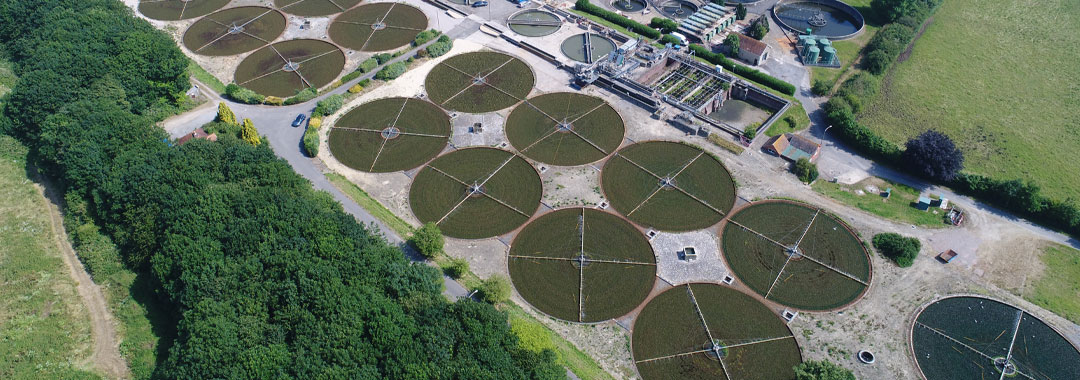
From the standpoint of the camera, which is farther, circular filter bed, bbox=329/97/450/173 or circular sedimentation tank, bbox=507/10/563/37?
circular sedimentation tank, bbox=507/10/563/37

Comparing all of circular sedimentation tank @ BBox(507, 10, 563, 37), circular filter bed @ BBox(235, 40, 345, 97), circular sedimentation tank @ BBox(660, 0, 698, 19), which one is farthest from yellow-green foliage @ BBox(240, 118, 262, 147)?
circular sedimentation tank @ BBox(660, 0, 698, 19)

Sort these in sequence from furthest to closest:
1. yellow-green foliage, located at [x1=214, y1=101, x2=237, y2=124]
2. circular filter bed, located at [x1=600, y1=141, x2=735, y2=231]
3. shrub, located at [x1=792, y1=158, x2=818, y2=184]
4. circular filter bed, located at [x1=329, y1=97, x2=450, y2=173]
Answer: yellow-green foliage, located at [x1=214, y1=101, x2=237, y2=124], circular filter bed, located at [x1=329, y1=97, x2=450, y2=173], shrub, located at [x1=792, y1=158, x2=818, y2=184], circular filter bed, located at [x1=600, y1=141, x2=735, y2=231]

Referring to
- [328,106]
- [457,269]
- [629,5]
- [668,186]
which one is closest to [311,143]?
[328,106]

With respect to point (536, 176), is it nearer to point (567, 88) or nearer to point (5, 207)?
point (567, 88)

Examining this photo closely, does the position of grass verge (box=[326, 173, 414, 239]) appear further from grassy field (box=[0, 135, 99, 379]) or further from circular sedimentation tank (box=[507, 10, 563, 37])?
circular sedimentation tank (box=[507, 10, 563, 37])

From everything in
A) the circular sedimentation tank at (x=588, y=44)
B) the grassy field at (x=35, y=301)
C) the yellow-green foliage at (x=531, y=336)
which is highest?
the yellow-green foliage at (x=531, y=336)

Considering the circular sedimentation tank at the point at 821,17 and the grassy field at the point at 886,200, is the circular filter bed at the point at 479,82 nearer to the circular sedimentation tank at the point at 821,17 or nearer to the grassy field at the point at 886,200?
the grassy field at the point at 886,200

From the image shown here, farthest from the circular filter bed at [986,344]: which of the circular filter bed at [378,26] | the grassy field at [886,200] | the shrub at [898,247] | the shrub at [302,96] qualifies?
the circular filter bed at [378,26]
